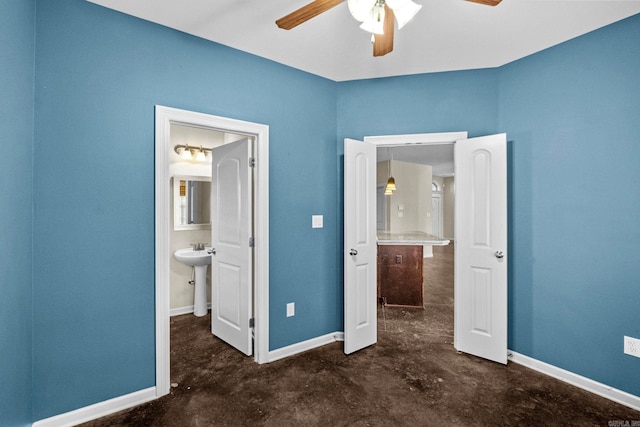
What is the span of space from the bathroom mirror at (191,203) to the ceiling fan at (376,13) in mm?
2741

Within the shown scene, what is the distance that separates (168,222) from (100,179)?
0.49m

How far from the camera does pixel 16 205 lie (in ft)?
5.03

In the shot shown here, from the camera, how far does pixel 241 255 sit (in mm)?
2682

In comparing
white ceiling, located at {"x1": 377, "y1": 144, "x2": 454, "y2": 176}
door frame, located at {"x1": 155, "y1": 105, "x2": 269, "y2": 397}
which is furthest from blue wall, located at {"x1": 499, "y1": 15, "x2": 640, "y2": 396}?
white ceiling, located at {"x1": 377, "y1": 144, "x2": 454, "y2": 176}

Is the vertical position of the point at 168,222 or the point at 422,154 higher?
the point at 422,154

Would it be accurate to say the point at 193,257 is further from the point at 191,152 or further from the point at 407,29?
the point at 407,29

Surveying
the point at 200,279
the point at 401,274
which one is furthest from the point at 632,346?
the point at 200,279

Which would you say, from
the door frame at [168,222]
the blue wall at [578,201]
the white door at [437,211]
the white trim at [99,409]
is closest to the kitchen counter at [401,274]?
the blue wall at [578,201]

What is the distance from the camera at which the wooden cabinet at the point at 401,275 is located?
402 cm

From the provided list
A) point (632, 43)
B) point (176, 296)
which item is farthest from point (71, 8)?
point (632, 43)

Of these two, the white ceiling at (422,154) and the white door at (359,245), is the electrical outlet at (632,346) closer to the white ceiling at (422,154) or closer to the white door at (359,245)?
the white door at (359,245)

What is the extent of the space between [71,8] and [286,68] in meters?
1.51

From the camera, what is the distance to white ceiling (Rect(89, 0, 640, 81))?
1898mm

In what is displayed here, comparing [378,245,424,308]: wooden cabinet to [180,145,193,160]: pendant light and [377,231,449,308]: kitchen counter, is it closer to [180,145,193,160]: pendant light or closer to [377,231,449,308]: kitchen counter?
[377,231,449,308]: kitchen counter
